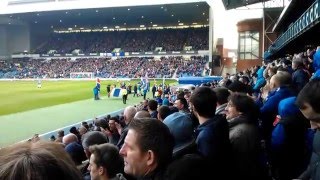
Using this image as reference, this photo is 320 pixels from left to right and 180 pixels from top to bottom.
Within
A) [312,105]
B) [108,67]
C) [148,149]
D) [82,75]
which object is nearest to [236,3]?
[312,105]

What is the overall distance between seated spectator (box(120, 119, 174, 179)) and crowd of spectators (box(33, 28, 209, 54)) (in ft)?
222

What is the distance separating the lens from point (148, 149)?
2.26 meters

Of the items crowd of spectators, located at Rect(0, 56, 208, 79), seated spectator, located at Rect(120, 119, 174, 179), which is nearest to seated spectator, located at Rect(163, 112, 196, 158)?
seated spectator, located at Rect(120, 119, 174, 179)

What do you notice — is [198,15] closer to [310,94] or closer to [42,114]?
[42,114]

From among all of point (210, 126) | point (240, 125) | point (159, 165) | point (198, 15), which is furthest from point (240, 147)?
point (198, 15)

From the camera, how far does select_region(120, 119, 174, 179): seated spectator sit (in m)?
2.26

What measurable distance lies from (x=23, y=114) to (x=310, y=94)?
21.4m

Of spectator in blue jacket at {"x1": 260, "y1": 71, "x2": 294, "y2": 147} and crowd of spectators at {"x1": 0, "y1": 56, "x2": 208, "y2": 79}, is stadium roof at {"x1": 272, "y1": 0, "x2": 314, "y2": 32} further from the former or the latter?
crowd of spectators at {"x1": 0, "y1": 56, "x2": 208, "y2": 79}

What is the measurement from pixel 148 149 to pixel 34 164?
3.84 ft

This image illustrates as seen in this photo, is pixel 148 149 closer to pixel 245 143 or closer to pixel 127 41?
pixel 245 143

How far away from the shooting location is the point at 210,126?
328 cm

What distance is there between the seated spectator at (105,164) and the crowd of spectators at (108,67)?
185 ft

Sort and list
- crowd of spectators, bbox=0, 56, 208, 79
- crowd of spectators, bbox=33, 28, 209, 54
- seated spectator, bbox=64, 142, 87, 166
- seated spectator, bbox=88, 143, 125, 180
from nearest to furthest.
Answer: seated spectator, bbox=88, 143, 125, 180 < seated spectator, bbox=64, 142, 87, 166 < crowd of spectators, bbox=0, 56, 208, 79 < crowd of spectators, bbox=33, 28, 209, 54

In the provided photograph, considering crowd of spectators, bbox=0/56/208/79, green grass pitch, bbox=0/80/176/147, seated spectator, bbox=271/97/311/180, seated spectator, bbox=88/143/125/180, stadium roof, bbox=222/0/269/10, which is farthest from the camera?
crowd of spectators, bbox=0/56/208/79
